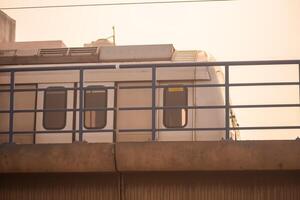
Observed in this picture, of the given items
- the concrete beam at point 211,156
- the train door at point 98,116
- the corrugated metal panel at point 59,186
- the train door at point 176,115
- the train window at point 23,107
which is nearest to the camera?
the concrete beam at point 211,156

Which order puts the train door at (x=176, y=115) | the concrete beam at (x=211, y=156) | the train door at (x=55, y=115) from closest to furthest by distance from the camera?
1. the concrete beam at (x=211, y=156)
2. the train door at (x=176, y=115)
3. the train door at (x=55, y=115)

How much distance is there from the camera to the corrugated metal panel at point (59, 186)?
7.35m

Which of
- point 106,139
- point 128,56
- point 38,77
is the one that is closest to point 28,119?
point 38,77

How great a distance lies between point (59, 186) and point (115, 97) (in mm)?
3079

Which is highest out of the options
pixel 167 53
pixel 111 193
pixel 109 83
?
pixel 167 53

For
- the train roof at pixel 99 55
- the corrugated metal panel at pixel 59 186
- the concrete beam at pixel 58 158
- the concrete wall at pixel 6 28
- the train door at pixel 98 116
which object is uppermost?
the concrete wall at pixel 6 28

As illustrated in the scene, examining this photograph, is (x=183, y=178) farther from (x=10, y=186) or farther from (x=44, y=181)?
(x=10, y=186)

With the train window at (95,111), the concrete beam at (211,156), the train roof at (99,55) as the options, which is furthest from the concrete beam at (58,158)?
the train roof at (99,55)

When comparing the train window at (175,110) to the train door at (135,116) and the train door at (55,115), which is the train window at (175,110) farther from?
the train door at (55,115)

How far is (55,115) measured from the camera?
1028 centimetres

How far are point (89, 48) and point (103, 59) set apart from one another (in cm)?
54

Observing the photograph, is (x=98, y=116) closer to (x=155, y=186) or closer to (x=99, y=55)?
(x=99, y=55)

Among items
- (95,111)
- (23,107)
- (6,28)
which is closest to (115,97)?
(95,111)

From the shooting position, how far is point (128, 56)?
10.3 meters
